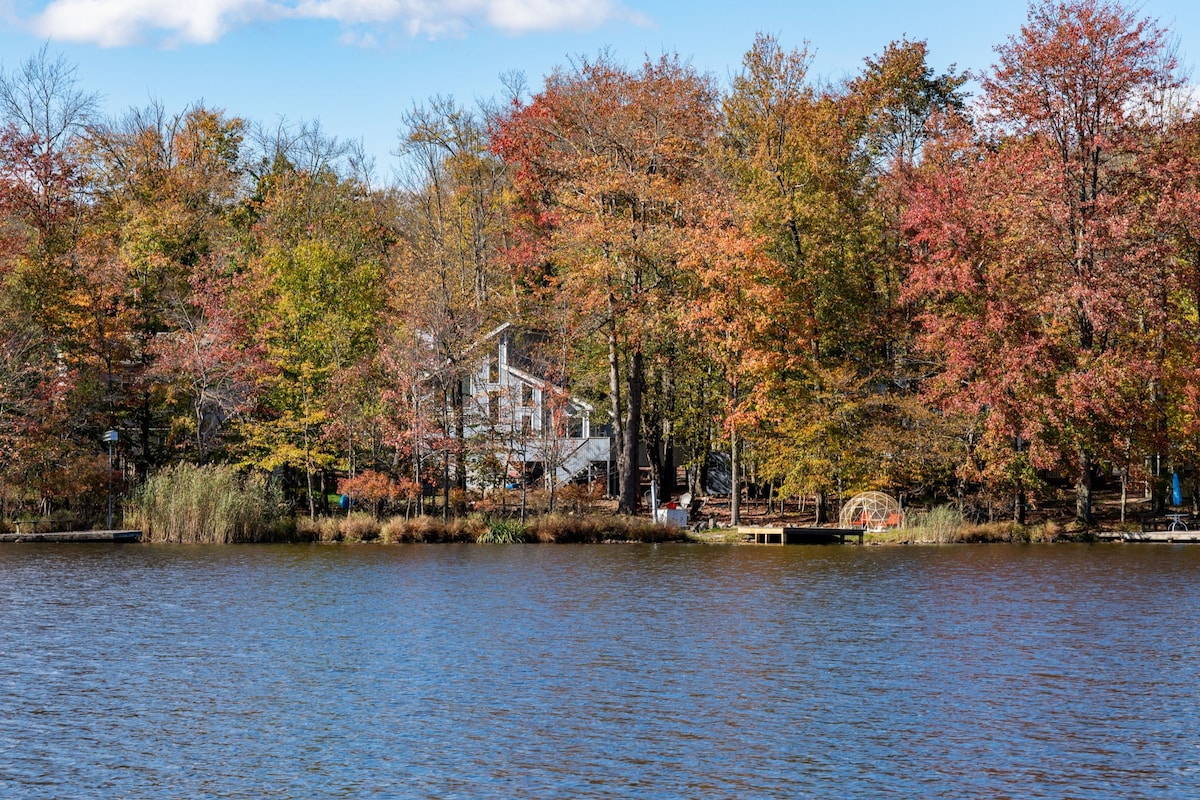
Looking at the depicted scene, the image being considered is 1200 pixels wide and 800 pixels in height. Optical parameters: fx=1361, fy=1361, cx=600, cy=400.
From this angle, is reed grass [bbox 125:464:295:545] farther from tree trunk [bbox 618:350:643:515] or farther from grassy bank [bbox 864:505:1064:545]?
grassy bank [bbox 864:505:1064:545]

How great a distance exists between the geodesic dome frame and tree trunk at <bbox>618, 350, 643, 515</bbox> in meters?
8.30

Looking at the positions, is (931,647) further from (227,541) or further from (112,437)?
(112,437)

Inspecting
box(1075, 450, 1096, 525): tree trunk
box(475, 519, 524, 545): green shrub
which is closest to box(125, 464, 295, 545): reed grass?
box(475, 519, 524, 545): green shrub

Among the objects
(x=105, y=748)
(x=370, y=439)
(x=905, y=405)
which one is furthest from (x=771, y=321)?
(x=105, y=748)

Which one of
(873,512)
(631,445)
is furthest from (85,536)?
(873,512)

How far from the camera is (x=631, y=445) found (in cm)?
5472

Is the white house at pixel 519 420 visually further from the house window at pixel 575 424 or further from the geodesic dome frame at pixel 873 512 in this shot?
the geodesic dome frame at pixel 873 512

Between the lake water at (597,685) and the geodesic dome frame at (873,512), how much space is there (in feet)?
48.1

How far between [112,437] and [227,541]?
662cm

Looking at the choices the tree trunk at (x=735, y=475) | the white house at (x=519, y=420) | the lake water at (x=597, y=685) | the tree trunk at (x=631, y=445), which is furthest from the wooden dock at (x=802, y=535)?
the lake water at (x=597, y=685)

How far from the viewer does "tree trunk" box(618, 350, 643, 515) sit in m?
53.6

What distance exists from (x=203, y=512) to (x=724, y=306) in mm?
19829

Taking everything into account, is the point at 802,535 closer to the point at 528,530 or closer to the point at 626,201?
the point at 528,530

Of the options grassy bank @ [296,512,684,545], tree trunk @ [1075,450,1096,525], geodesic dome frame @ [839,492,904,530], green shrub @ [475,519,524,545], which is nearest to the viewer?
green shrub @ [475,519,524,545]
